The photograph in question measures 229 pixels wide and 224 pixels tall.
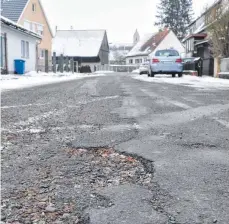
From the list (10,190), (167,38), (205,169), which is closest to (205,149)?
(205,169)

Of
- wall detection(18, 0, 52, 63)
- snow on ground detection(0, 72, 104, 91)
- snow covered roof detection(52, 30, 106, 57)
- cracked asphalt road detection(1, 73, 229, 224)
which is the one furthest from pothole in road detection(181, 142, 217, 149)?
snow covered roof detection(52, 30, 106, 57)

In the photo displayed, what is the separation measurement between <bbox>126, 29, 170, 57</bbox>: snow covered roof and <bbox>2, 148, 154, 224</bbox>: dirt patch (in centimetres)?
6273

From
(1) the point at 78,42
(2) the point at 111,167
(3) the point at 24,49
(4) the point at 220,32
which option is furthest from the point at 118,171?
(1) the point at 78,42

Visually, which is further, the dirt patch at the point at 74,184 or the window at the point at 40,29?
the window at the point at 40,29

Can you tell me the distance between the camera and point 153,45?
66438 millimetres

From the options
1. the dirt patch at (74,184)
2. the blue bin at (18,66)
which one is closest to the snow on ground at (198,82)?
the blue bin at (18,66)

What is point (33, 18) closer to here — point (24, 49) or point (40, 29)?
point (40, 29)

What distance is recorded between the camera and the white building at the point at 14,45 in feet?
69.1

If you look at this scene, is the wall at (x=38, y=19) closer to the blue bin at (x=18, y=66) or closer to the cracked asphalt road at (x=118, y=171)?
the blue bin at (x=18, y=66)

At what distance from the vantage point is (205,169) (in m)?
2.62

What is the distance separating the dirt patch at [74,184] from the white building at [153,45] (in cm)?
5486

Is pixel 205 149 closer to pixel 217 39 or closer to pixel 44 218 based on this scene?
pixel 44 218

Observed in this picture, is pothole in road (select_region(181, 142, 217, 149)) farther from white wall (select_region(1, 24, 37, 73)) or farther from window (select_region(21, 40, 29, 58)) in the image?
window (select_region(21, 40, 29, 58))

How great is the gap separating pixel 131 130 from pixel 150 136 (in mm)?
368
